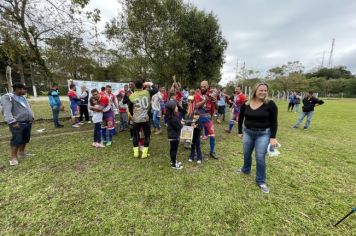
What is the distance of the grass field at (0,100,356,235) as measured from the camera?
2352mm

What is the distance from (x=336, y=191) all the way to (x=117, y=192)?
406 centimetres

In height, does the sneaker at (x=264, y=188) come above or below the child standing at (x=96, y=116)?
below

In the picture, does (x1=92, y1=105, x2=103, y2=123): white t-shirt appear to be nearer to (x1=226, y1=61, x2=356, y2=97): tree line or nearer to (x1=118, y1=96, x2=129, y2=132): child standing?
(x1=118, y1=96, x2=129, y2=132): child standing

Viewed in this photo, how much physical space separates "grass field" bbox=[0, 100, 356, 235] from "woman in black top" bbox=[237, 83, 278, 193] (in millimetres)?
582

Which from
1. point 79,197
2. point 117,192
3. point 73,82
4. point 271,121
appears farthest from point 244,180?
point 73,82

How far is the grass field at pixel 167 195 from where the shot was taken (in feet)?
7.72

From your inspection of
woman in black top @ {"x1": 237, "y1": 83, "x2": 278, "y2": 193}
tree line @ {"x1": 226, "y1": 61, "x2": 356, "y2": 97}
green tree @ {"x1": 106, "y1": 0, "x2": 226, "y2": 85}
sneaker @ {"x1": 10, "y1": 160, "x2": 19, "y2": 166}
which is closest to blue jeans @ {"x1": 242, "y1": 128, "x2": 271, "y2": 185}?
woman in black top @ {"x1": 237, "y1": 83, "x2": 278, "y2": 193}

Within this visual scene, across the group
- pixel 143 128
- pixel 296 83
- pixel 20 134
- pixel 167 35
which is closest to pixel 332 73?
pixel 296 83

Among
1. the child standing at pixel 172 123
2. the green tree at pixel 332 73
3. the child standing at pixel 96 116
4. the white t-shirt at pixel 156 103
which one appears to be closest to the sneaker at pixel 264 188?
the child standing at pixel 172 123

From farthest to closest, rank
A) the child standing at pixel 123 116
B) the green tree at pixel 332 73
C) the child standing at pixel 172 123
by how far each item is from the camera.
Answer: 1. the green tree at pixel 332 73
2. the child standing at pixel 123 116
3. the child standing at pixel 172 123

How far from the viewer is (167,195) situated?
301 centimetres

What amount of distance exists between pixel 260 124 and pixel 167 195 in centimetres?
204

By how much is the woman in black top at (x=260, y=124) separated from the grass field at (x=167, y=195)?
582 millimetres

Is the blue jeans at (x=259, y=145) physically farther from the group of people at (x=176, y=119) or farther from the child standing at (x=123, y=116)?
the child standing at (x=123, y=116)
